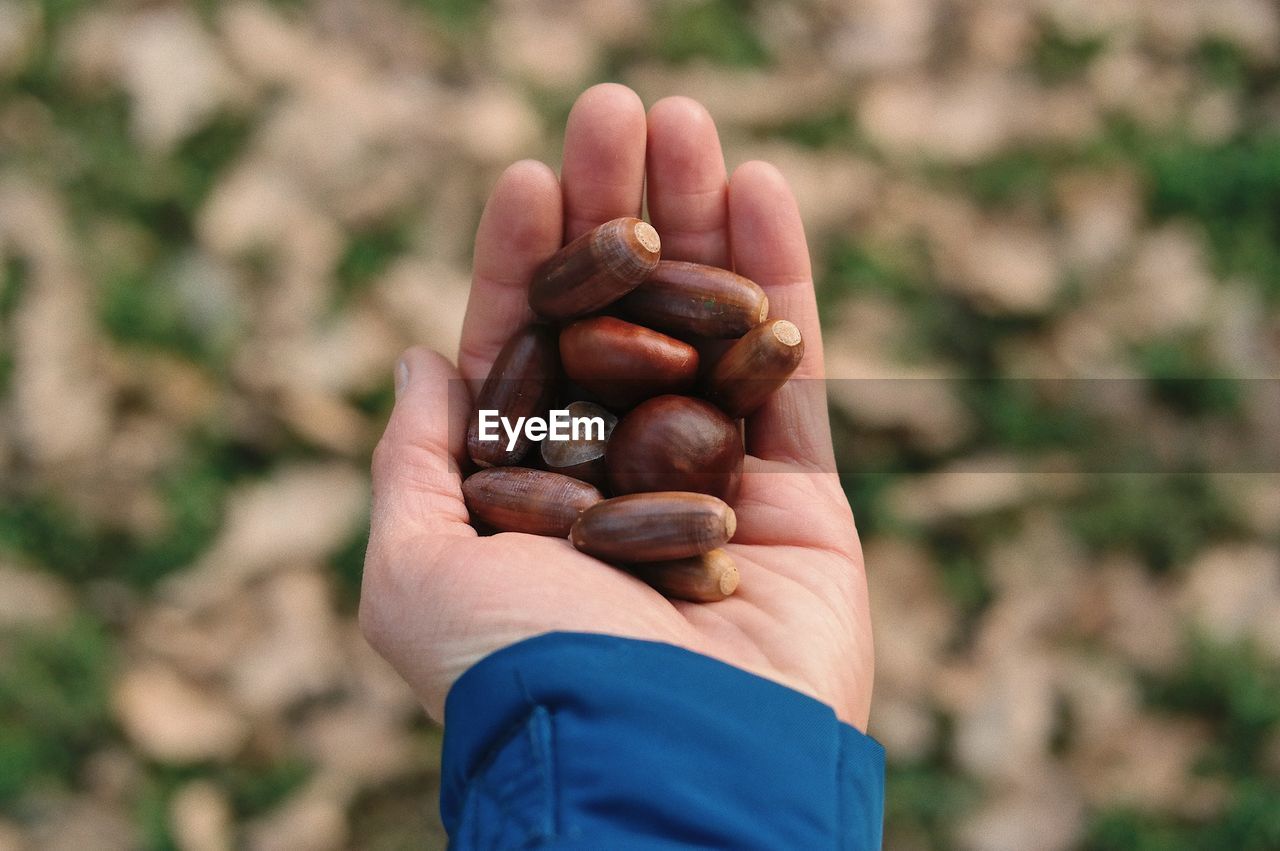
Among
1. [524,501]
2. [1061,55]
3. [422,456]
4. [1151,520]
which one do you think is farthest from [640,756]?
[1061,55]

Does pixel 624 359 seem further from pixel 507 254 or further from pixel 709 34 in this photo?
pixel 709 34

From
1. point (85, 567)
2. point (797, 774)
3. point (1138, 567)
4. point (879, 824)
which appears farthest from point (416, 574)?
point (1138, 567)

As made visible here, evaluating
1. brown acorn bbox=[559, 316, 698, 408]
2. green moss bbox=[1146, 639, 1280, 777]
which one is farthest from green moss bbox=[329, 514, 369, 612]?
green moss bbox=[1146, 639, 1280, 777]

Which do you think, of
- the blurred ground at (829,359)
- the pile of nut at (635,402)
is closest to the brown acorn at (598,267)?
the pile of nut at (635,402)

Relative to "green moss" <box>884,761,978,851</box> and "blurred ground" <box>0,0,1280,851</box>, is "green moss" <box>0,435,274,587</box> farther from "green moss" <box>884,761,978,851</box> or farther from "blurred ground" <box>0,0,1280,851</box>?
"green moss" <box>884,761,978,851</box>

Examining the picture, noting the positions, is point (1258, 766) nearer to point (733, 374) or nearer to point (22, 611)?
point (733, 374)

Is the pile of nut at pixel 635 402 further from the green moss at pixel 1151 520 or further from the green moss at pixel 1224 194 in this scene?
the green moss at pixel 1224 194
